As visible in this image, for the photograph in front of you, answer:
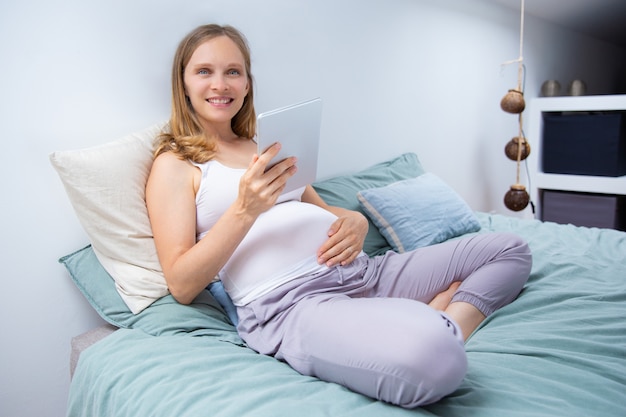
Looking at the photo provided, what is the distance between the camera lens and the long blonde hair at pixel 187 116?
4.09ft

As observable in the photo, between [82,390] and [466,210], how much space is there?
1457mm

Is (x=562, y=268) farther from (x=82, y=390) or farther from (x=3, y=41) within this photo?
(x=3, y=41)

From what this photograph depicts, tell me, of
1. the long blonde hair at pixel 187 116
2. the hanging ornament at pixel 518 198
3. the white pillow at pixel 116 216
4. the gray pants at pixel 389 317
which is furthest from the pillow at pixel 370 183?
the hanging ornament at pixel 518 198

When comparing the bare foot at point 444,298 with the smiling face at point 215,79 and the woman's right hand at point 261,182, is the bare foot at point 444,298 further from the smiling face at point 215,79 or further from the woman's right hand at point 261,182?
the smiling face at point 215,79

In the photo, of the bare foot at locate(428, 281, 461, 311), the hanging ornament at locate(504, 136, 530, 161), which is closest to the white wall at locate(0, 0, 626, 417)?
the hanging ornament at locate(504, 136, 530, 161)

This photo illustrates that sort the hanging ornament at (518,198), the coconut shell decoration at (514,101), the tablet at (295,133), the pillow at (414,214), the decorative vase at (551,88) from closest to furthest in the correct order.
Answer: the tablet at (295,133)
the pillow at (414,214)
the coconut shell decoration at (514,101)
the hanging ornament at (518,198)
the decorative vase at (551,88)

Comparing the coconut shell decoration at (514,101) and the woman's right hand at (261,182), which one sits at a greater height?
the coconut shell decoration at (514,101)

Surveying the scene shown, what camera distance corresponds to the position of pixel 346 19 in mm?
2021

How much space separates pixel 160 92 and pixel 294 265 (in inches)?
27.3

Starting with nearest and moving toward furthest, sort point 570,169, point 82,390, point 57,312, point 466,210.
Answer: point 82,390
point 57,312
point 466,210
point 570,169

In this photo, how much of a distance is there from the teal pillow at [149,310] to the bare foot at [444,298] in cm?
48

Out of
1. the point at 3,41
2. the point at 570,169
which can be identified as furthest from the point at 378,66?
the point at 570,169

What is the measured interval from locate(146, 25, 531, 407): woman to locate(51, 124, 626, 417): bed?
5cm

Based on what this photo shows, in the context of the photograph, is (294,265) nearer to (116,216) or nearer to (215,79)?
(116,216)
